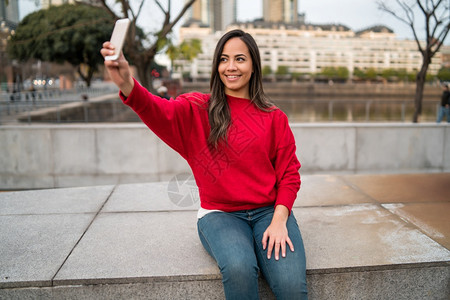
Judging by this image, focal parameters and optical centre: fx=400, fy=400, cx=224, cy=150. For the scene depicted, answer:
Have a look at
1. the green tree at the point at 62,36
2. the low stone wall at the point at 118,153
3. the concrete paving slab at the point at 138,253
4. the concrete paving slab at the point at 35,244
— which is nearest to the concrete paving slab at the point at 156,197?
the concrete paving slab at the point at 138,253

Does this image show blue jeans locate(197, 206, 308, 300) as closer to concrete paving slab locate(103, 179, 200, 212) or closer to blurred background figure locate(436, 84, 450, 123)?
concrete paving slab locate(103, 179, 200, 212)

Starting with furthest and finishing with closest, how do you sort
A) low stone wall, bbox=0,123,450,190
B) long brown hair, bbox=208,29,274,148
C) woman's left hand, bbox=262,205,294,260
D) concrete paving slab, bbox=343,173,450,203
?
low stone wall, bbox=0,123,450,190 < concrete paving slab, bbox=343,173,450,203 < long brown hair, bbox=208,29,274,148 < woman's left hand, bbox=262,205,294,260

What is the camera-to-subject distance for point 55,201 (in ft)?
13.0

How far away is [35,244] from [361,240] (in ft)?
7.54

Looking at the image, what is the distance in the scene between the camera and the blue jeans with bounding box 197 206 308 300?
1991 millimetres

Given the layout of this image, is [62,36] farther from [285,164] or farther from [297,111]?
[285,164]

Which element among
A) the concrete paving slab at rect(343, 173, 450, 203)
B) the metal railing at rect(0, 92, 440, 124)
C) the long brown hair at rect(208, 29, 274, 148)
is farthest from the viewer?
the metal railing at rect(0, 92, 440, 124)

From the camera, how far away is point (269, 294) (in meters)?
2.35

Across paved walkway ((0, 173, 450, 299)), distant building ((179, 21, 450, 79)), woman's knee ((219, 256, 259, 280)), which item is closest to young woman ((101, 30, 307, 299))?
woman's knee ((219, 256, 259, 280))

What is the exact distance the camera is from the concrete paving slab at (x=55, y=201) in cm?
366

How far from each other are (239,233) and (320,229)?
1.10 m

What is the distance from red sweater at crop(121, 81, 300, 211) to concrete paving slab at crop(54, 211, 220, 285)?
1.29 feet

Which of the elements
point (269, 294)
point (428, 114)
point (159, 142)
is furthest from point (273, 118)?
point (428, 114)

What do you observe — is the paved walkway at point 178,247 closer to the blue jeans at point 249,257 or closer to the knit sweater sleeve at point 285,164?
the blue jeans at point 249,257
